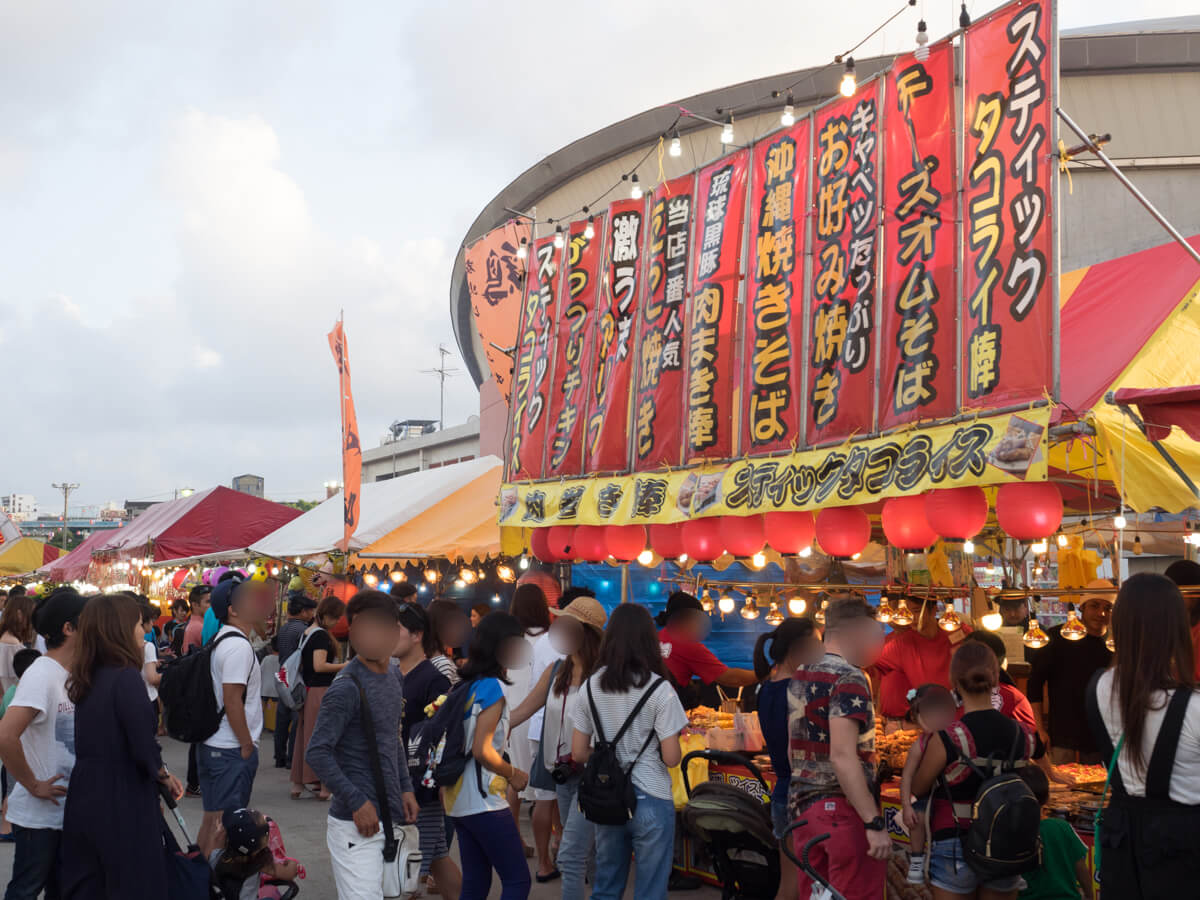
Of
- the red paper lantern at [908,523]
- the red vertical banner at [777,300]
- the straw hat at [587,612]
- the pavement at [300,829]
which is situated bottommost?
the pavement at [300,829]

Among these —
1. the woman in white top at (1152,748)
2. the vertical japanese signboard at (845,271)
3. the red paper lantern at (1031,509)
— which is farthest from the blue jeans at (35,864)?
the vertical japanese signboard at (845,271)

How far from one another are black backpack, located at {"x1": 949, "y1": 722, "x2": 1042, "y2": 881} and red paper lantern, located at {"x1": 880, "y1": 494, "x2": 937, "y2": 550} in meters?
2.15

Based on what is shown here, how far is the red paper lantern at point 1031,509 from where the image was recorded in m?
5.75

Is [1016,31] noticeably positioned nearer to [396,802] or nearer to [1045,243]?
[1045,243]

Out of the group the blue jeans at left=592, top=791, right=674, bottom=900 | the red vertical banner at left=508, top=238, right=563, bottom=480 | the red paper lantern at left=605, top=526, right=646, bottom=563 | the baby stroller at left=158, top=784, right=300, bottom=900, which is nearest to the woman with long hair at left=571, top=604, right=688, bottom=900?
the blue jeans at left=592, top=791, right=674, bottom=900

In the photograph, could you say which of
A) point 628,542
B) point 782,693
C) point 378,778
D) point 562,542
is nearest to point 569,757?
point 782,693

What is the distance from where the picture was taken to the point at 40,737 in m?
4.90

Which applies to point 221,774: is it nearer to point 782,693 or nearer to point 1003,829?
point 782,693

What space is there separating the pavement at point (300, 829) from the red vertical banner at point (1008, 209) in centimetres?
406

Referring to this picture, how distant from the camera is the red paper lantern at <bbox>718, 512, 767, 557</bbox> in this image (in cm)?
808

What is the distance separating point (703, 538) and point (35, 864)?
531 centimetres

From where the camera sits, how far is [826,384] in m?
7.82

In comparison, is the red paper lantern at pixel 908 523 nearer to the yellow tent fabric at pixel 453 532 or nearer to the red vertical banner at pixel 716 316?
the red vertical banner at pixel 716 316

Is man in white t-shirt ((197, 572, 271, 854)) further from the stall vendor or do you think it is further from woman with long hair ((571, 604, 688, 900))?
the stall vendor
